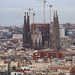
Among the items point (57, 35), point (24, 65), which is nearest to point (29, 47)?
point (57, 35)

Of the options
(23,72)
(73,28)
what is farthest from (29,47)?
(73,28)

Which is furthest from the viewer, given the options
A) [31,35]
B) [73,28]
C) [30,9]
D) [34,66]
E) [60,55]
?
[73,28]

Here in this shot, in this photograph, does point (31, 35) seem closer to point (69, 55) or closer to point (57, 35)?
point (57, 35)

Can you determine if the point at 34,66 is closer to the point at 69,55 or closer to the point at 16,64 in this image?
the point at 16,64

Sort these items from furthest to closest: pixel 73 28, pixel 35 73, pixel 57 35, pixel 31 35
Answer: pixel 73 28
pixel 31 35
pixel 57 35
pixel 35 73

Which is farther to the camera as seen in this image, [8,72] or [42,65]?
[42,65]

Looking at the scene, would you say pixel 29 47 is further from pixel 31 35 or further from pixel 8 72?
pixel 8 72

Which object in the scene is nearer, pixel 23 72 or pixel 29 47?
pixel 23 72

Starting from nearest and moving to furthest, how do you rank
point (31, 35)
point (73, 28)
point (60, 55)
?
point (60, 55)
point (31, 35)
point (73, 28)

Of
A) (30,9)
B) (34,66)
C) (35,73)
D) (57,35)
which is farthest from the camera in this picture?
(30,9)
